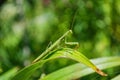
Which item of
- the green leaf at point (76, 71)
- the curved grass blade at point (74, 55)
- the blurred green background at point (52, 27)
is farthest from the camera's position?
the blurred green background at point (52, 27)

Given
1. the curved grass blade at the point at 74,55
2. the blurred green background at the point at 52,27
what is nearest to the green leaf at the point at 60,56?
the curved grass blade at the point at 74,55

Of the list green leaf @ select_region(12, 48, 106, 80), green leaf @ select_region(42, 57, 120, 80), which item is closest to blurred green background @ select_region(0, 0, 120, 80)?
green leaf @ select_region(42, 57, 120, 80)

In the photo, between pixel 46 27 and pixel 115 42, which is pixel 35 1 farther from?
pixel 115 42

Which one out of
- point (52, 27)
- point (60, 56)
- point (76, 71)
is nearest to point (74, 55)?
point (60, 56)

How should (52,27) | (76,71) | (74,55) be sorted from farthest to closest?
1. (52,27)
2. (76,71)
3. (74,55)

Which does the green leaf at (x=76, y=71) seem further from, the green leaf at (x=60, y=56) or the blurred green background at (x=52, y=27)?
the blurred green background at (x=52, y=27)

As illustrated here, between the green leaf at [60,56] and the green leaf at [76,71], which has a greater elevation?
the green leaf at [60,56]

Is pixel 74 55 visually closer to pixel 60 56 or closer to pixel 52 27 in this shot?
pixel 60 56

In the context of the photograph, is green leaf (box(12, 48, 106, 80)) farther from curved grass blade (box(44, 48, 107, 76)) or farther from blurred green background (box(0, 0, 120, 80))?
blurred green background (box(0, 0, 120, 80))
